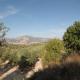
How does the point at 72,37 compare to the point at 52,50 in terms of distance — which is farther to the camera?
the point at 72,37

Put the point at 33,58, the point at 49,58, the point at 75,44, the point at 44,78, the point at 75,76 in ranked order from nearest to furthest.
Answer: the point at 75,76
the point at 44,78
the point at 49,58
the point at 75,44
the point at 33,58

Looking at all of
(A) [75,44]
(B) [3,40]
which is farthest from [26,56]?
(A) [75,44]

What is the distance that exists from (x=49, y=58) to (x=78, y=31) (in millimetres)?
12084

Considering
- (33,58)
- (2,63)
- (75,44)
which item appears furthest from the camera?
(2,63)

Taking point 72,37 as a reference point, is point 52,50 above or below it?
below

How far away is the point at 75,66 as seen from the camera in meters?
13.2

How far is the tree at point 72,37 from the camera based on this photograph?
4160 centimetres

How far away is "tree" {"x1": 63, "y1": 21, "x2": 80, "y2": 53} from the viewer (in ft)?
136

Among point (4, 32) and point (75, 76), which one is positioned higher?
point (4, 32)

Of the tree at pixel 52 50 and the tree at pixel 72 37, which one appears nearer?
the tree at pixel 52 50

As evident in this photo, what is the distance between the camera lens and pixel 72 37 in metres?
43.2

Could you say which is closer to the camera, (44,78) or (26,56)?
(44,78)

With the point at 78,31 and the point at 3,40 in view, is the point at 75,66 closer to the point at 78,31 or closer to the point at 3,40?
the point at 78,31

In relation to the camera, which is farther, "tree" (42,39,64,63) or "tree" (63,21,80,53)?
"tree" (63,21,80,53)
